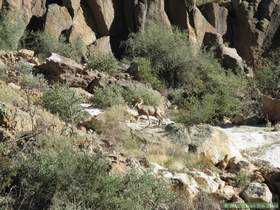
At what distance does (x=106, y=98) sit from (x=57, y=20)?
14.7 metres

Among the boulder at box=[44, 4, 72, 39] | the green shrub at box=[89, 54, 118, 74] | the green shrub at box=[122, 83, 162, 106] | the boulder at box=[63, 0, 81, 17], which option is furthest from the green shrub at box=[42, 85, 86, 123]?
the boulder at box=[63, 0, 81, 17]

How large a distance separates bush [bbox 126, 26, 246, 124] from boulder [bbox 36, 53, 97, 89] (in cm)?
355

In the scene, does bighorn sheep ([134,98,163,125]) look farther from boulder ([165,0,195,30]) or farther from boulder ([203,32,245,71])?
boulder ([165,0,195,30])

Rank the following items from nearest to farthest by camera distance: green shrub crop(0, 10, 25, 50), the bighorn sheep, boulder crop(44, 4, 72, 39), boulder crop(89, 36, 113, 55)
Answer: the bighorn sheep, green shrub crop(0, 10, 25, 50), boulder crop(44, 4, 72, 39), boulder crop(89, 36, 113, 55)

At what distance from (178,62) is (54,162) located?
21530 millimetres

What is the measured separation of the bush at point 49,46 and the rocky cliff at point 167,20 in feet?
3.52

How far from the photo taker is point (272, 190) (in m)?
9.09

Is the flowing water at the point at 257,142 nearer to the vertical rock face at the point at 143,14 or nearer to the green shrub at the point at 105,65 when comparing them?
the green shrub at the point at 105,65

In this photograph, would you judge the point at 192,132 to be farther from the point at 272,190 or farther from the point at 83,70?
the point at 83,70

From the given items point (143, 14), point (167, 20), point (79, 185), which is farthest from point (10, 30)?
point (79, 185)

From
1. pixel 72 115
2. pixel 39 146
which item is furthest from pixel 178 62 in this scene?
pixel 39 146

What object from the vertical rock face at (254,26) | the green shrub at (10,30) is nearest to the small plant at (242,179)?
the green shrub at (10,30)

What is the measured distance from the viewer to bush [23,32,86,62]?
2775 cm

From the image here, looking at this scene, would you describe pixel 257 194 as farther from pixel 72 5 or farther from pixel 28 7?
pixel 72 5
